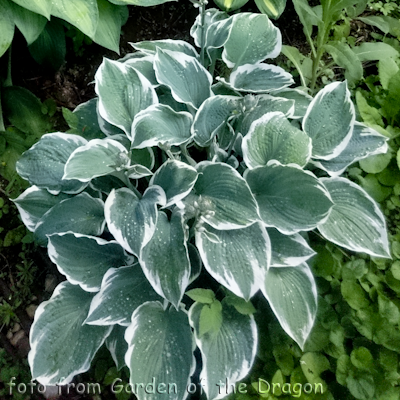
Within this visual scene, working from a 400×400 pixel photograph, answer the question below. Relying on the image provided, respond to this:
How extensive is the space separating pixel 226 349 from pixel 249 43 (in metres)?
0.94

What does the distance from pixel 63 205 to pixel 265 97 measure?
0.71m

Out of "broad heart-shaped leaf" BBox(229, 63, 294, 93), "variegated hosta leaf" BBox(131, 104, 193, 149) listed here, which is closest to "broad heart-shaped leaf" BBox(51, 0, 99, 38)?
"variegated hosta leaf" BBox(131, 104, 193, 149)

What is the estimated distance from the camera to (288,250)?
107 centimetres

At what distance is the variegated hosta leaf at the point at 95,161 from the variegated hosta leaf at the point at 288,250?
0.45m

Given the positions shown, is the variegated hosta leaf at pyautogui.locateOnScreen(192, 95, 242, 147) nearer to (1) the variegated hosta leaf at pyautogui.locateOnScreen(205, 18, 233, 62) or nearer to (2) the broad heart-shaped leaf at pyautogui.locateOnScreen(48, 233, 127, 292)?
(1) the variegated hosta leaf at pyautogui.locateOnScreen(205, 18, 233, 62)

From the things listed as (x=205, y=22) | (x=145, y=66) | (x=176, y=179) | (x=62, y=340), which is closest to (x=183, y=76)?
(x=145, y=66)

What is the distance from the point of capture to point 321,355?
42.1 inches

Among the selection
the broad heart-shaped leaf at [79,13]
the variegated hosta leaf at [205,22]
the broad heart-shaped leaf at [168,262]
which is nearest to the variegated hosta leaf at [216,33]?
the variegated hosta leaf at [205,22]

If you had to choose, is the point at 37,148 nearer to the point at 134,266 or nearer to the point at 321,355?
the point at 134,266

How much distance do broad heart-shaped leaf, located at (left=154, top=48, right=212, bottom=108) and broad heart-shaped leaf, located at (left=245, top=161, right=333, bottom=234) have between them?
0.33 m

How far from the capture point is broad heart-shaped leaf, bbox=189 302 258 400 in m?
0.96

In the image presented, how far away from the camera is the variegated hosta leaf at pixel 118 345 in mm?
1093

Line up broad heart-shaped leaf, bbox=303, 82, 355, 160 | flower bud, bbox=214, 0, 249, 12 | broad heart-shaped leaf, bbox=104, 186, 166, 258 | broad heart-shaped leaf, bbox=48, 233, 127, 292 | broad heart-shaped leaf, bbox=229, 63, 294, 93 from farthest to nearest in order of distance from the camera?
flower bud, bbox=214, 0, 249, 12 → broad heart-shaped leaf, bbox=229, 63, 294, 93 → broad heart-shaped leaf, bbox=303, 82, 355, 160 → broad heart-shaped leaf, bbox=48, 233, 127, 292 → broad heart-shaped leaf, bbox=104, 186, 166, 258

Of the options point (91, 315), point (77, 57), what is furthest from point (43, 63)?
point (91, 315)
